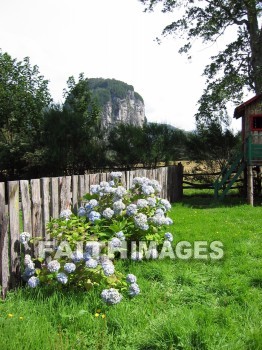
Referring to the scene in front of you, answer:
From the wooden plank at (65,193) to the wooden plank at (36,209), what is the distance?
1.71 ft

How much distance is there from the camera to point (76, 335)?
3186mm

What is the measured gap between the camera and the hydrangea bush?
3.98 meters

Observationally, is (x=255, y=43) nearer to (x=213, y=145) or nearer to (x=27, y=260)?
(x=213, y=145)

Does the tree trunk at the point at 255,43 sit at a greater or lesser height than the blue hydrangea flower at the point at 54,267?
greater

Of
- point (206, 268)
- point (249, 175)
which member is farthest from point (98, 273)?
point (249, 175)

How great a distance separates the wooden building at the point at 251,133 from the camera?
13.3 m

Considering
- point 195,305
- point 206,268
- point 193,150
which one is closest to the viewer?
point 195,305

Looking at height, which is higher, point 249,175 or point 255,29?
point 255,29

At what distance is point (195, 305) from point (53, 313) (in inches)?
58.5

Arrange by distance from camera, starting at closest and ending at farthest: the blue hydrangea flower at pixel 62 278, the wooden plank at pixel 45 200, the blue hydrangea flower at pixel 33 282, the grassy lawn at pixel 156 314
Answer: the grassy lawn at pixel 156 314, the blue hydrangea flower at pixel 62 278, the blue hydrangea flower at pixel 33 282, the wooden plank at pixel 45 200

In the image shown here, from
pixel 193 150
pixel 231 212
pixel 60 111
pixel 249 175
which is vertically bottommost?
pixel 231 212

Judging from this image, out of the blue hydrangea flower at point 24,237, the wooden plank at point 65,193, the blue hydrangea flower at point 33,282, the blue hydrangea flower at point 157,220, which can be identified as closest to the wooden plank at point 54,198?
the wooden plank at point 65,193

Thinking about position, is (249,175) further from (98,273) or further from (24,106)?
(24,106)

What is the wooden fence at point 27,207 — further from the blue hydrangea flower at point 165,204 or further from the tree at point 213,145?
Result: the tree at point 213,145
